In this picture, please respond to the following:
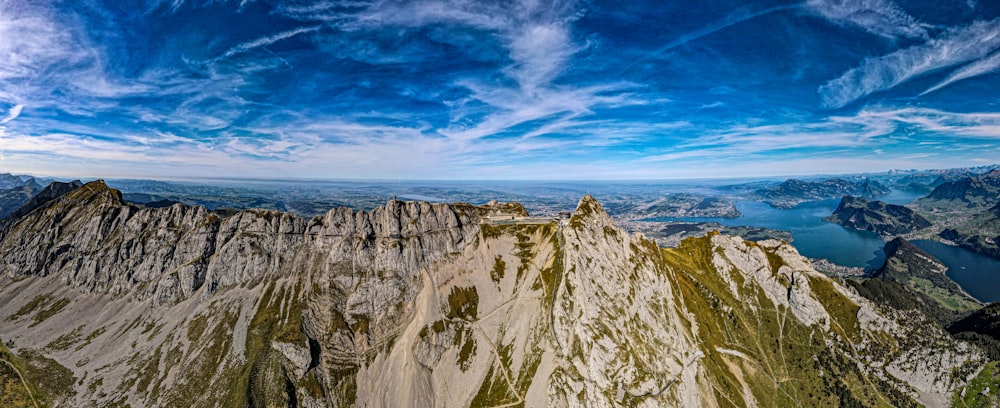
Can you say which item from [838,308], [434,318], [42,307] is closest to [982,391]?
[838,308]

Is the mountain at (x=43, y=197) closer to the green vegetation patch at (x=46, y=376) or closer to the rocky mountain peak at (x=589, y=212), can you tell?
the green vegetation patch at (x=46, y=376)

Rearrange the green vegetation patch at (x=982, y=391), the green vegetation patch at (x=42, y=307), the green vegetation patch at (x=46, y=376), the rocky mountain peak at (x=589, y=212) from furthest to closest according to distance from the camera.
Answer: the rocky mountain peak at (x=589, y=212) < the green vegetation patch at (x=42, y=307) < the green vegetation patch at (x=982, y=391) < the green vegetation patch at (x=46, y=376)

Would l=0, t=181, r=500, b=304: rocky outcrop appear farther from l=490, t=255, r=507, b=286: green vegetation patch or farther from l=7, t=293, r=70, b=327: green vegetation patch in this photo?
l=490, t=255, r=507, b=286: green vegetation patch

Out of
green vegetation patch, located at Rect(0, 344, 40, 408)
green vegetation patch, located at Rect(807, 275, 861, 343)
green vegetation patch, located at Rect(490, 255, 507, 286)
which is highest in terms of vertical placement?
green vegetation patch, located at Rect(490, 255, 507, 286)

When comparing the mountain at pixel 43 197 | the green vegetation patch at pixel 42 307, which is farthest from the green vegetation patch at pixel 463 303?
the mountain at pixel 43 197

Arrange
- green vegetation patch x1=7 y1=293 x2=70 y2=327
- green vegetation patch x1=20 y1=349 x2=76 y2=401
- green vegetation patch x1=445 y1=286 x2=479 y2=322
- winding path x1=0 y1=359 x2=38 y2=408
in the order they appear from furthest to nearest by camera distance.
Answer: green vegetation patch x1=7 y1=293 x2=70 y2=327 < green vegetation patch x1=445 y1=286 x2=479 y2=322 < green vegetation patch x1=20 y1=349 x2=76 y2=401 < winding path x1=0 y1=359 x2=38 y2=408

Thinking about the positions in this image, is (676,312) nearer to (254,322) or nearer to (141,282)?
(254,322)

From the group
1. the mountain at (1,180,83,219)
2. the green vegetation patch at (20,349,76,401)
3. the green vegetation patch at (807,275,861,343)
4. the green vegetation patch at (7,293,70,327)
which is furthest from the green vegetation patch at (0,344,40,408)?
the green vegetation patch at (807,275,861,343)

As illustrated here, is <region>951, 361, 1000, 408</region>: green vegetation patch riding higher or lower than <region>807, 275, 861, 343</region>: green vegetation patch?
lower
